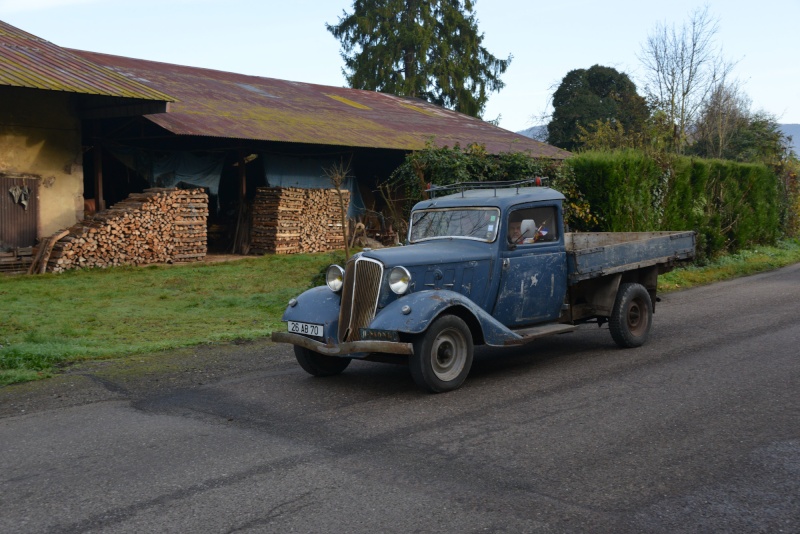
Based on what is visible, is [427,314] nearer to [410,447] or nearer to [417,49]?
[410,447]

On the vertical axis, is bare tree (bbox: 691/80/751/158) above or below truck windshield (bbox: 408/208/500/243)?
above

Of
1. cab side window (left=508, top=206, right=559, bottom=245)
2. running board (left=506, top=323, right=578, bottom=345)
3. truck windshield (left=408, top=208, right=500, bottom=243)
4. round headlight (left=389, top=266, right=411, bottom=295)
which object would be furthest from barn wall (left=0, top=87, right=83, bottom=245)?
running board (left=506, top=323, right=578, bottom=345)

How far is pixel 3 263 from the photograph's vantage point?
54.0 ft

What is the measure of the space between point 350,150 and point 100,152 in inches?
278

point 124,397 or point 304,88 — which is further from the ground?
point 304,88

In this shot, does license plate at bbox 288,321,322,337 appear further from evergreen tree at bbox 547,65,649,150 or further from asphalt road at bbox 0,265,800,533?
evergreen tree at bbox 547,65,649,150

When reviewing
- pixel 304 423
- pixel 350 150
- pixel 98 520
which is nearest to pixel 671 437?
pixel 304 423

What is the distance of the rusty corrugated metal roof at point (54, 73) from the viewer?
15.1 meters

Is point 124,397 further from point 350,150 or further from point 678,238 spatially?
point 350,150

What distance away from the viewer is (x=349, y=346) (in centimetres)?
695

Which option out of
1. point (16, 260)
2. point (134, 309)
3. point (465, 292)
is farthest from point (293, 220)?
point (465, 292)

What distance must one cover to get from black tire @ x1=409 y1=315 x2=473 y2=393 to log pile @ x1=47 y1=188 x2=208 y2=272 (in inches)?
469

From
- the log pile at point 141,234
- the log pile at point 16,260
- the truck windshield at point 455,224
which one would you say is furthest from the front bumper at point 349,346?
the log pile at point 16,260

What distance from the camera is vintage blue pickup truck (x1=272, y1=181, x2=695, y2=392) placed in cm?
698
